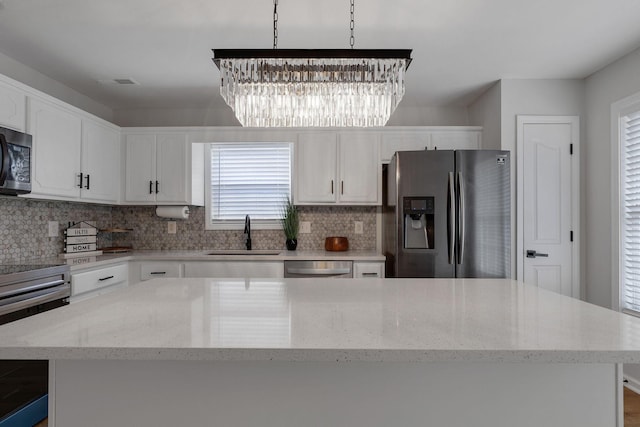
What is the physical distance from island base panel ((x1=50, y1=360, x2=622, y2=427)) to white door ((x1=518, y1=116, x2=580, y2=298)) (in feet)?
7.82

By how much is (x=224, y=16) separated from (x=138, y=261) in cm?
219

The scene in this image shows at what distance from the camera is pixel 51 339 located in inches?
37.0

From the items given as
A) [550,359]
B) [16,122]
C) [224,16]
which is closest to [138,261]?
[16,122]

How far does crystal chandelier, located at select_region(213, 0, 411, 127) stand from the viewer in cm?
162

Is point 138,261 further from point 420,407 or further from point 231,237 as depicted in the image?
point 420,407

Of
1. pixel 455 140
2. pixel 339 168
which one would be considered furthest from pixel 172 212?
pixel 455 140

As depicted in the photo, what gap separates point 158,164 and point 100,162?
1.62ft

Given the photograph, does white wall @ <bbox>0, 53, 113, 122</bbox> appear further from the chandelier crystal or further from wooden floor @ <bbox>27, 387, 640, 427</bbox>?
wooden floor @ <bbox>27, 387, 640, 427</bbox>

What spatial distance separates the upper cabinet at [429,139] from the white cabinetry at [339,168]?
0.11 metres

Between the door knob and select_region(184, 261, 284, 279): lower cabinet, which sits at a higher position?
the door knob

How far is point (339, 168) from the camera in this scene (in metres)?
3.55

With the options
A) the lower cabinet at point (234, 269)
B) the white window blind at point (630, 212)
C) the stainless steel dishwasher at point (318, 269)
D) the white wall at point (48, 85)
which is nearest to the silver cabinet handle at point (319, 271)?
the stainless steel dishwasher at point (318, 269)

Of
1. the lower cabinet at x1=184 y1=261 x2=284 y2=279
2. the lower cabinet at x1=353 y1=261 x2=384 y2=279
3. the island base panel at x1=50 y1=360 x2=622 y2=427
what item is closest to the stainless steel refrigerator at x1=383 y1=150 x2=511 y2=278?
the lower cabinet at x1=353 y1=261 x2=384 y2=279

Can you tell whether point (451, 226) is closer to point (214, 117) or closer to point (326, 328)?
point (326, 328)
